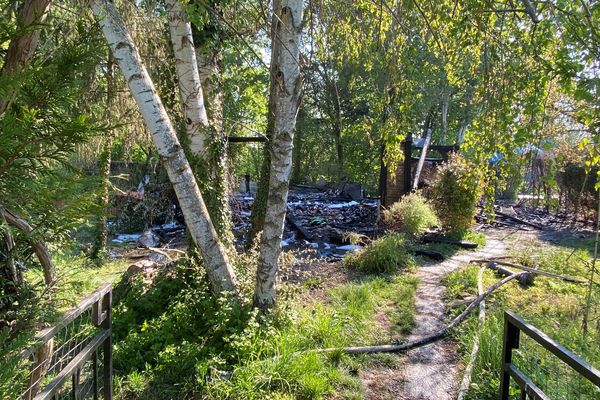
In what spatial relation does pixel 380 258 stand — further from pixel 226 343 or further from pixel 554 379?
pixel 554 379

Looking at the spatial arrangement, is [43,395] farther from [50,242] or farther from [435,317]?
[435,317]

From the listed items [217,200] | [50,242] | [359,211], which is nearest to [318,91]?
[359,211]

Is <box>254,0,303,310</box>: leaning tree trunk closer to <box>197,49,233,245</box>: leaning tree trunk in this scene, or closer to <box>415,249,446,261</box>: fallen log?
<box>197,49,233,245</box>: leaning tree trunk

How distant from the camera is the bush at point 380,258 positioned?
7547mm

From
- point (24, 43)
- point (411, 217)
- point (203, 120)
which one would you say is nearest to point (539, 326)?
point (203, 120)

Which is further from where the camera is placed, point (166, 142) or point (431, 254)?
A: point (431, 254)

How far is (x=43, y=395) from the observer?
166 cm

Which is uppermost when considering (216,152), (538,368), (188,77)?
(188,77)

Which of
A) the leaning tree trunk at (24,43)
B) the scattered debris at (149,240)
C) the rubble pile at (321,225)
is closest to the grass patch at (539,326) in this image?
the leaning tree trunk at (24,43)

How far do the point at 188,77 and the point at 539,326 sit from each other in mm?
4488

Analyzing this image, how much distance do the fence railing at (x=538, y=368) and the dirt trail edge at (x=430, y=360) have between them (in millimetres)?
826

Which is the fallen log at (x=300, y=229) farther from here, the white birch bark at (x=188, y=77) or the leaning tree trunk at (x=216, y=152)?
the white birch bark at (x=188, y=77)

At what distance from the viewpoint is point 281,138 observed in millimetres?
4012

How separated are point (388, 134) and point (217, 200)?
2212mm
